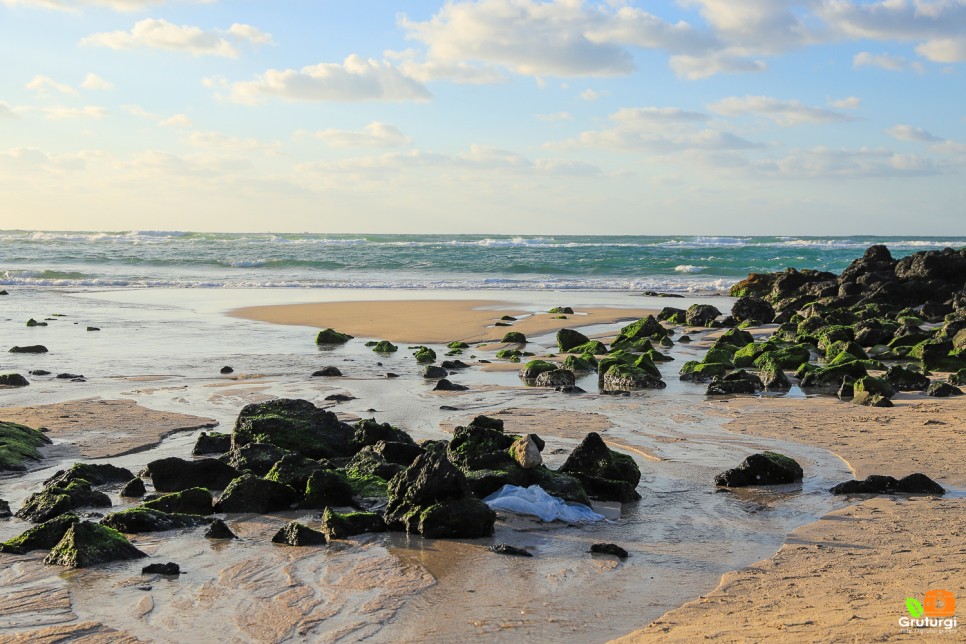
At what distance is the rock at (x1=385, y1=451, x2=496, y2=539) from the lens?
7090mm

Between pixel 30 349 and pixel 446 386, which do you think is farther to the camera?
pixel 30 349

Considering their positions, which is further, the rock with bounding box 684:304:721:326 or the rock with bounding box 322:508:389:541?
the rock with bounding box 684:304:721:326

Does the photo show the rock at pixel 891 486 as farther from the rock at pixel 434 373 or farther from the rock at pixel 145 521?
the rock at pixel 434 373

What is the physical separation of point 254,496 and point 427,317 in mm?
18838

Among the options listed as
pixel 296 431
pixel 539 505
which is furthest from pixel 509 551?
pixel 296 431

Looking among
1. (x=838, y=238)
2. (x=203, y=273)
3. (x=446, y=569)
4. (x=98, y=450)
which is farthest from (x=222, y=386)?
(x=838, y=238)

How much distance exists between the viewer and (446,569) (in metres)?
6.38

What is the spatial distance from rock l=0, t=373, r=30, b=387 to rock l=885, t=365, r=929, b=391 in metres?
13.1

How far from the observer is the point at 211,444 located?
32.9ft

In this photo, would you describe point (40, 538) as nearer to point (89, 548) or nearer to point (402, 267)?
point (89, 548)

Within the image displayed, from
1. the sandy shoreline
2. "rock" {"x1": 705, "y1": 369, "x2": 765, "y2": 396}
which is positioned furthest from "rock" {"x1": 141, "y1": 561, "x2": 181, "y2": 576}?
the sandy shoreline

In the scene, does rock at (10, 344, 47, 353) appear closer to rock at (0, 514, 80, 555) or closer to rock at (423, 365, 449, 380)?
rock at (423, 365, 449, 380)

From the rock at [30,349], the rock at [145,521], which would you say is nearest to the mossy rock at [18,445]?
the rock at [145,521]

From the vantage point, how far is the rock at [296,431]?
9578 millimetres
